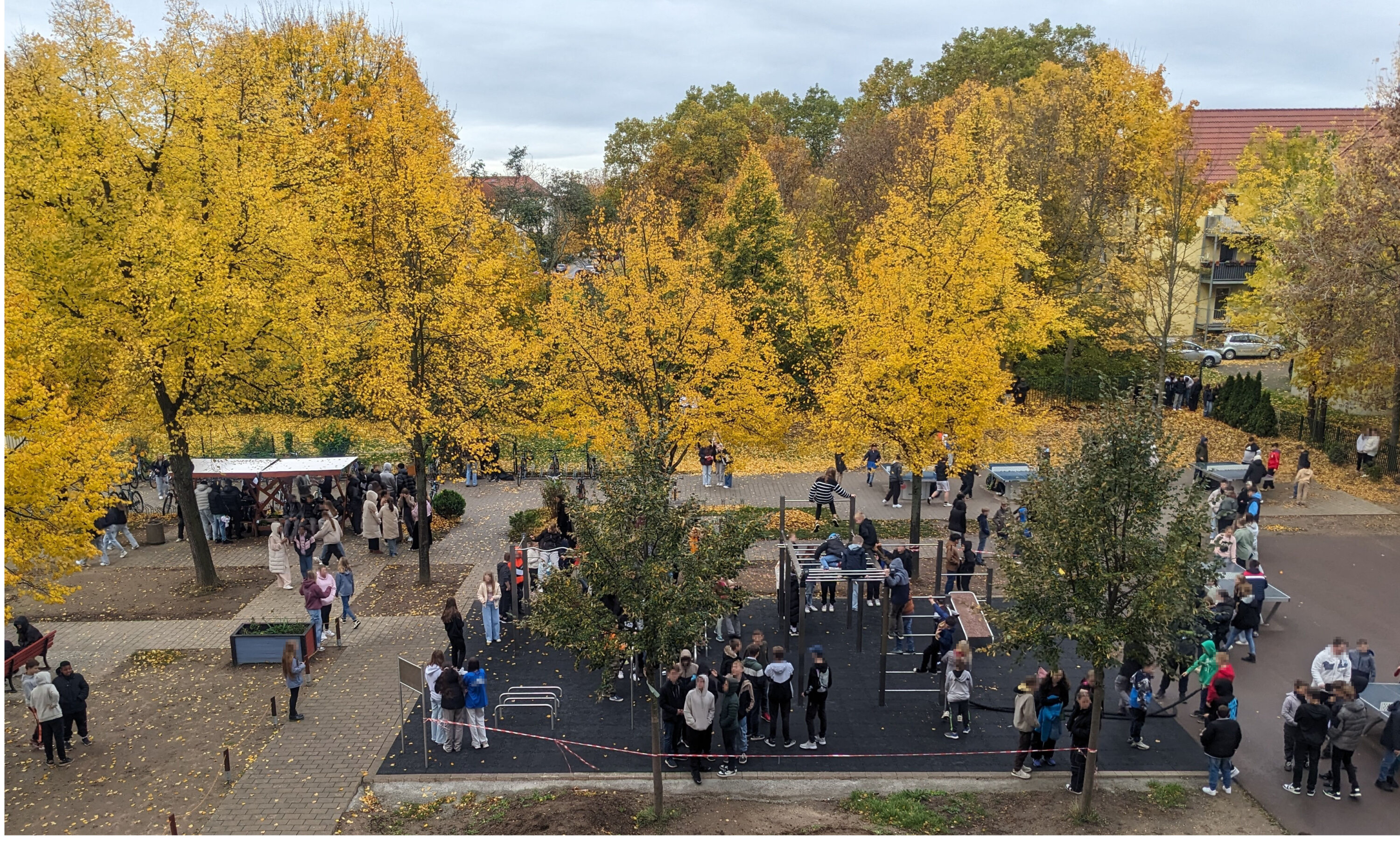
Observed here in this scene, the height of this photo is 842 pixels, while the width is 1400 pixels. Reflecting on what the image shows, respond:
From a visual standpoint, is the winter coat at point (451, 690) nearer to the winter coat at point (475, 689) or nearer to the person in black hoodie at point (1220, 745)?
the winter coat at point (475, 689)

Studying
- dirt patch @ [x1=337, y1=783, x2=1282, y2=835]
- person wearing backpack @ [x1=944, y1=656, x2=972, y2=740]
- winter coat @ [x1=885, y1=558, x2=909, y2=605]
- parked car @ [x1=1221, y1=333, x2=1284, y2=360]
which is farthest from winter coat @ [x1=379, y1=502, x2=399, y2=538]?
parked car @ [x1=1221, y1=333, x2=1284, y2=360]

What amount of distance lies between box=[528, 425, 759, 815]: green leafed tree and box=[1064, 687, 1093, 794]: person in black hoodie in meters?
5.20

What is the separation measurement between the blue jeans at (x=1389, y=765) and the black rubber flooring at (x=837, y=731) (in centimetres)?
223

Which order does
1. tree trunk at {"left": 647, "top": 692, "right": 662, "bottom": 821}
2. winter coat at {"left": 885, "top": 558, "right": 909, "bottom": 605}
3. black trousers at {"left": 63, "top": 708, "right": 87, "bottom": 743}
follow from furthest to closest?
1. winter coat at {"left": 885, "top": 558, "right": 909, "bottom": 605}
2. black trousers at {"left": 63, "top": 708, "right": 87, "bottom": 743}
3. tree trunk at {"left": 647, "top": 692, "right": 662, "bottom": 821}

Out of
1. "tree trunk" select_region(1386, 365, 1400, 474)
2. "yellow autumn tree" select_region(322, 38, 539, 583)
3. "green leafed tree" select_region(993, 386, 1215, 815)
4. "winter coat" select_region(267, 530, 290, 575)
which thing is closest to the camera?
"green leafed tree" select_region(993, 386, 1215, 815)

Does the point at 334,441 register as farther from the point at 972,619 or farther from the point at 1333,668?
the point at 1333,668

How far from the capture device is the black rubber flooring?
43.9 feet

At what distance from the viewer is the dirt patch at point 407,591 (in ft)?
64.1

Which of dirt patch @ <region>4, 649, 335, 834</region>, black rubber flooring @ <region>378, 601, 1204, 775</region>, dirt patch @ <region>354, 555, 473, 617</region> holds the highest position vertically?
dirt patch @ <region>354, 555, 473, 617</region>

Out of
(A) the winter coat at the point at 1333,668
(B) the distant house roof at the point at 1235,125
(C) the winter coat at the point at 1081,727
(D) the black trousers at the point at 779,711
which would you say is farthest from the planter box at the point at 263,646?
(B) the distant house roof at the point at 1235,125

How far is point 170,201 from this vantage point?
19.1 metres

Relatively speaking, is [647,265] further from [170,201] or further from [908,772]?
[908,772]

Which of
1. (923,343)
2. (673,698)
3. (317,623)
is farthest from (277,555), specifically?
(923,343)

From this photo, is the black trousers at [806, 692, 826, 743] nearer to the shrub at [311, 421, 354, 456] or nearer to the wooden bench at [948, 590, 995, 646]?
the wooden bench at [948, 590, 995, 646]
